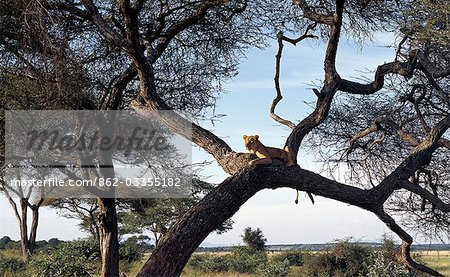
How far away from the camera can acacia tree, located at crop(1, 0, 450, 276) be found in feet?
18.2

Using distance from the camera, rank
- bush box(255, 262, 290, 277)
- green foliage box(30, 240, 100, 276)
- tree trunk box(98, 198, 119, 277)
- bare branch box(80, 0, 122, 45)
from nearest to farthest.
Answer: bare branch box(80, 0, 122, 45) → tree trunk box(98, 198, 119, 277) → green foliage box(30, 240, 100, 276) → bush box(255, 262, 290, 277)

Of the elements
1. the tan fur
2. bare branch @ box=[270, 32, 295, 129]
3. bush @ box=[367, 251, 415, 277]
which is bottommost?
bush @ box=[367, 251, 415, 277]

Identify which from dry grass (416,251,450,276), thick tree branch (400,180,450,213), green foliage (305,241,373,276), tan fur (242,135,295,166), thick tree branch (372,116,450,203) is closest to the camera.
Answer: tan fur (242,135,295,166)

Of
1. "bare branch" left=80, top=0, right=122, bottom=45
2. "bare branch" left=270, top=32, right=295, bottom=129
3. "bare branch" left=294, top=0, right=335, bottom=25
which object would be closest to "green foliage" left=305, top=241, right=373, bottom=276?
"bare branch" left=270, top=32, right=295, bottom=129

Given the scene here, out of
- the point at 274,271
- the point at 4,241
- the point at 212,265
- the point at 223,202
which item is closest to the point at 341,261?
the point at 274,271

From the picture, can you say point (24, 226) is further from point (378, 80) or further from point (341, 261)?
point (378, 80)

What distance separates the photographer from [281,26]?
839 centimetres

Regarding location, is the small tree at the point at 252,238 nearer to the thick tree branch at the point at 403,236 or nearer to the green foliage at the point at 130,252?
the green foliage at the point at 130,252

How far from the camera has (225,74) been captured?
29.9 ft

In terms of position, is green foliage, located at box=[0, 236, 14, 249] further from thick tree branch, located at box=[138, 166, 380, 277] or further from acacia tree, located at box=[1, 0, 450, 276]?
thick tree branch, located at box=[138, 166, 380, 277]

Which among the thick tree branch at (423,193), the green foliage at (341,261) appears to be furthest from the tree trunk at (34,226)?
the thick tree branch at (423,193)

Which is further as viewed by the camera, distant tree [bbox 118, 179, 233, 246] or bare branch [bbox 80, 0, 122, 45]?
distant tree [bbox 118, 179, 233, 246]

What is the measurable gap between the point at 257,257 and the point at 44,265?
10.2 meters

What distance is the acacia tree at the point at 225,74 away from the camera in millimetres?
5535
